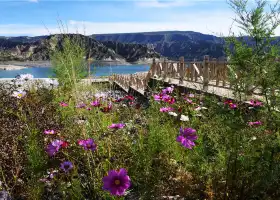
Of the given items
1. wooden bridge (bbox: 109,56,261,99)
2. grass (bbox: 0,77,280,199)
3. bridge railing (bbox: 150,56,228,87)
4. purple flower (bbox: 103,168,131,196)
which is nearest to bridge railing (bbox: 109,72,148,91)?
wooden bridge (bbox: 109,56,261,99)

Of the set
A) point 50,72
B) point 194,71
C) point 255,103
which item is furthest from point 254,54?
point 50,72

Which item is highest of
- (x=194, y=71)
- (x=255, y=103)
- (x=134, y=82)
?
(x=255, y=103)

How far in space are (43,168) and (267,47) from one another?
2.58 metres

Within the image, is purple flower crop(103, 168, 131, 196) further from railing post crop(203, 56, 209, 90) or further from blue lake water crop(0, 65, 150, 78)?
railing post crop(203, 56, 209, 90)

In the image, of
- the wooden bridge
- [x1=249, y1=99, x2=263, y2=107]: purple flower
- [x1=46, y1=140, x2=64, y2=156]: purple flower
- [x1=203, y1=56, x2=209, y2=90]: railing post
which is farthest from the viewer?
[x1=203, y1=56, x2=209, y2=90]: railing post

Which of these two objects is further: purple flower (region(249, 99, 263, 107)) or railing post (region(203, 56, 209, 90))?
railing post (region(203, 56, 209, 90))

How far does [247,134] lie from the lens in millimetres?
2521

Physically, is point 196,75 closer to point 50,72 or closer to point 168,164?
point 50,72

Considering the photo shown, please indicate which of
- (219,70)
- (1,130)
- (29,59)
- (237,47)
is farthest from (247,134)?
(29,59)

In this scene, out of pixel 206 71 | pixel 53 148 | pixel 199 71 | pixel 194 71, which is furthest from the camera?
pixel 194 71

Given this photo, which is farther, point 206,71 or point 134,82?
point 134,82

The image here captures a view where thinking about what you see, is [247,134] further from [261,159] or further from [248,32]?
[248,32]

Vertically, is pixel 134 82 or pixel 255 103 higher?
pixel 255 103

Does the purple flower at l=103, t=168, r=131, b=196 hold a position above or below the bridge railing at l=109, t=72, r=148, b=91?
above
